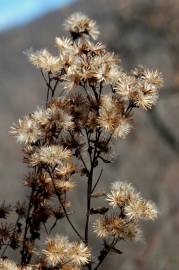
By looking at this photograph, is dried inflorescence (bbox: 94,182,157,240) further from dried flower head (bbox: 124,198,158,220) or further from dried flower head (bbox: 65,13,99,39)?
dried flower head (bbox: 65,13,99,39)

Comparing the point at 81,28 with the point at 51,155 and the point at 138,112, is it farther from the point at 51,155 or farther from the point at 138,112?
the point at 138,112

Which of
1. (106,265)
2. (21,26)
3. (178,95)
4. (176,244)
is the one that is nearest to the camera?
(106,265)

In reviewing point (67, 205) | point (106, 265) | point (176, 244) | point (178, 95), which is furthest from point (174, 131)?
point (67, 205)

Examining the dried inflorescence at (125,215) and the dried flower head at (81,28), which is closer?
the dried inflorescence at (125,215)

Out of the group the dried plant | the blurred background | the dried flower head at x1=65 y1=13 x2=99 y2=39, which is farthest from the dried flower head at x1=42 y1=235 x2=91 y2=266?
the blurred background

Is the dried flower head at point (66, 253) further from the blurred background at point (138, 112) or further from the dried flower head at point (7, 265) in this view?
the blurred background at point (138, 112)

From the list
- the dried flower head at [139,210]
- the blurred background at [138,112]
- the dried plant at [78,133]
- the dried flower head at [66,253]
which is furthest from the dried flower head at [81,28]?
the blurred background at [138,112]

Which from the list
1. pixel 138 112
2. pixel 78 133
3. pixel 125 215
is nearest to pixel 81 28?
pixel 78 133

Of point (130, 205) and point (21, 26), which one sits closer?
point (130, 205)

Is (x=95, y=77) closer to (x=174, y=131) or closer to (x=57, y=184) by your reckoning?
(x=57, y=184)
